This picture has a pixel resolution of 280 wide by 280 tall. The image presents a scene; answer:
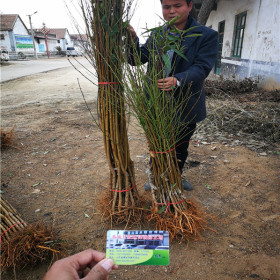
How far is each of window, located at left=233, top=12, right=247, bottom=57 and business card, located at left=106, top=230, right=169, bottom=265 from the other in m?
8.67

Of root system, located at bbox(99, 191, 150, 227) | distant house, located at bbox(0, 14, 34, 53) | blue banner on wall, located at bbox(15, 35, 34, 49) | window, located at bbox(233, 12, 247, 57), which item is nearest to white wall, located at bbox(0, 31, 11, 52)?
distant house, located at bbox(0, 14, 34, 53)

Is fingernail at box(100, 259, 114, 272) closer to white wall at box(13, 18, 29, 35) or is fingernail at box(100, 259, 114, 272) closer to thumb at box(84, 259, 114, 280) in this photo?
thumb at box(84, 259, 114, 280)

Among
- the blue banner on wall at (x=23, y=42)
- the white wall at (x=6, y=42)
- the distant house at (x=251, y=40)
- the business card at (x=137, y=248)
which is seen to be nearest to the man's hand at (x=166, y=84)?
the business card at (x=137, y=248)

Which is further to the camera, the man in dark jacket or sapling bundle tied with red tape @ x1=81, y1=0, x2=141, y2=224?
the man in dark jacket

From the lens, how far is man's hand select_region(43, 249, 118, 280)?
0.79m

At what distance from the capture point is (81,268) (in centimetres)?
89

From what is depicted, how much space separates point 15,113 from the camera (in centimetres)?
525

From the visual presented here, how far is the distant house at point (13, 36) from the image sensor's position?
3253 centimetres

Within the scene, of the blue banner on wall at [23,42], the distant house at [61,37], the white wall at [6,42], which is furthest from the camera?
the distant house at [61,37]

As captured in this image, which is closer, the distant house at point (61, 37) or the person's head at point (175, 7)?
the person's head at point (175, 7)

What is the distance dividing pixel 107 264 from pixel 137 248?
12 cm

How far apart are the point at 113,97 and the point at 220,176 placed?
1698 mm

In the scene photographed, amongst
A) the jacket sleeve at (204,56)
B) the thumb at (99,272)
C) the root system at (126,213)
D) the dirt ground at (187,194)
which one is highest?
the jacket sleeve at (204,56)

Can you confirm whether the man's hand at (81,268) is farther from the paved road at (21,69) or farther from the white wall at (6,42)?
the white wall at (6,42)
